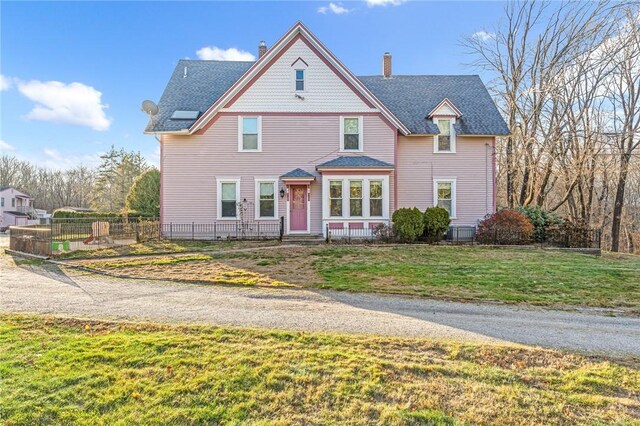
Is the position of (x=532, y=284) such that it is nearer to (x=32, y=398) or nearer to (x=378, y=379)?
(x=378, y=379)

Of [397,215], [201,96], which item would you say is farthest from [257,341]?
[201,96]

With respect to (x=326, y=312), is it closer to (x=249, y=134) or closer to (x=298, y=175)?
(x=298, y=175)

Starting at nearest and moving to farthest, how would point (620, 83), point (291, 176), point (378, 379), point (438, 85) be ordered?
point (378, 379) → point (291, 176) → point (438, 85) → point (620, 83)

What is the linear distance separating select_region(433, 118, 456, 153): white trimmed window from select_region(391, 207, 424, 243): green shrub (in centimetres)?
514

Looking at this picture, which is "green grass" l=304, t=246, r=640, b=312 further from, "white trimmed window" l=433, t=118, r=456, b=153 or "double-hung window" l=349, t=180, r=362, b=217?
"white trimmed window" l=433, t=118, r=456, b=153

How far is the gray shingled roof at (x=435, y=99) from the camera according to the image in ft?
64.6

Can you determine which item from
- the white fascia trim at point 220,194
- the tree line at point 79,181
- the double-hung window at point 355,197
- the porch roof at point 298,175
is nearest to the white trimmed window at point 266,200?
the porch roof at point 298,175

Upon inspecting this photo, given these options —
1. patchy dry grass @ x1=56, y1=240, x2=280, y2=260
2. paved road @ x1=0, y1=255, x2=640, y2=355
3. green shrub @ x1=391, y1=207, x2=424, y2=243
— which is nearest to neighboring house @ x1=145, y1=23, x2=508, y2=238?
green shrub @ x1=391, y1=207, x2=424, y2=243

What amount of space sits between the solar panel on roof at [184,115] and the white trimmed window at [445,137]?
13013 millimetres

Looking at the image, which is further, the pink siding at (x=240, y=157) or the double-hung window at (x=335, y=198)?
the pink siding at (x=240, y=157)

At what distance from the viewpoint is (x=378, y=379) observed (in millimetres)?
4227

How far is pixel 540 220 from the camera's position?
58.0ft

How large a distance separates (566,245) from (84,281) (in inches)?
760

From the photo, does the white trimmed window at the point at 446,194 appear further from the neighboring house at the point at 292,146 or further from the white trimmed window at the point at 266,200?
the white trimmed window at the point at 266,200
